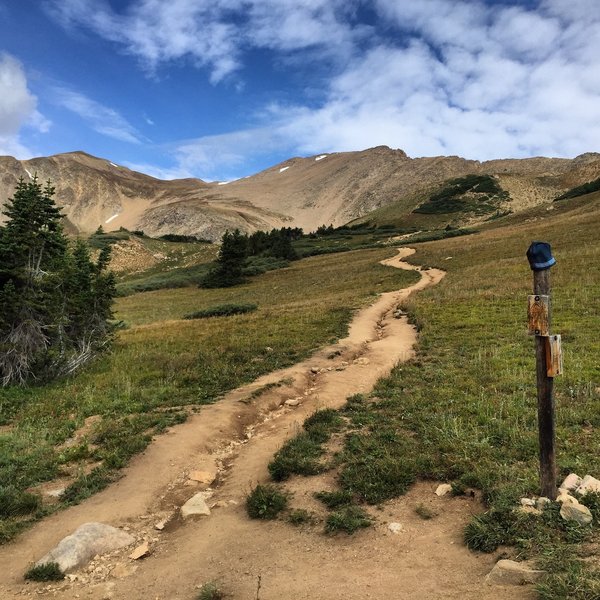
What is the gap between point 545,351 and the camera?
19.4 ft

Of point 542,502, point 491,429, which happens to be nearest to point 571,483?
point 542,502

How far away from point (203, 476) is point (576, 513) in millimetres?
6005

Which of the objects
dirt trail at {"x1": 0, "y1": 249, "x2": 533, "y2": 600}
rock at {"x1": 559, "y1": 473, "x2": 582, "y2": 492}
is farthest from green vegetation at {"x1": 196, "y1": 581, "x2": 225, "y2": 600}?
rock at {"x1": 559, "y1": 473, "x2": 582, "y2": 492}

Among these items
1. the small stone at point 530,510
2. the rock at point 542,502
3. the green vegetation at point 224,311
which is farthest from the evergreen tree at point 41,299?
the rock at point 542,502

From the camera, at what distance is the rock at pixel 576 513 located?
17.9ft

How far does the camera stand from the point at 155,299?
50.5 metres

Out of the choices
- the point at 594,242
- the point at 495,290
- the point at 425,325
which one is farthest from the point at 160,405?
the point at 594,242

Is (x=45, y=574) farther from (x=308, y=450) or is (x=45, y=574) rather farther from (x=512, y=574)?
(x=512, y=574)

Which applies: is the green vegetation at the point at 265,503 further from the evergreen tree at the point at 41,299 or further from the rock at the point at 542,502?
the evergreen tree at the point at 41,299

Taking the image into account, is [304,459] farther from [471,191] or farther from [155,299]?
[471,191]

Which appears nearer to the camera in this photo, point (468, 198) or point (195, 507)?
point (195, 507)

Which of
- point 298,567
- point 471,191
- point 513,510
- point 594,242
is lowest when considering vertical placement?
point 298,567

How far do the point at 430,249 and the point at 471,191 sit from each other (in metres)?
88.0

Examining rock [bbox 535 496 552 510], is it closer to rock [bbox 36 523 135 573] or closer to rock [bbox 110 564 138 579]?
rock [bbox 110 564 138 579]
